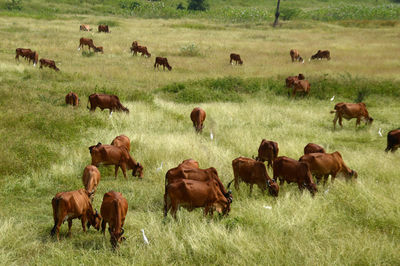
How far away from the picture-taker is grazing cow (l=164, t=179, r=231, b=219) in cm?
625

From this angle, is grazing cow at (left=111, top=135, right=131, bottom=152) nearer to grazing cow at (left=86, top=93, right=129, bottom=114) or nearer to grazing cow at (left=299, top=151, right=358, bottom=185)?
grazing cow at (left=86, top=93, right=129, bottom=114)

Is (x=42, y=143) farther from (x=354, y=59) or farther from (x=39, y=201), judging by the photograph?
(x=354, y=59)

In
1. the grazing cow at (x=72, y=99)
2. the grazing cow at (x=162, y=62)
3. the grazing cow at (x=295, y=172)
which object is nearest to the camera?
the grazing cow at (x=295, y=172)

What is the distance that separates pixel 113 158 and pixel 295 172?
12.9ft

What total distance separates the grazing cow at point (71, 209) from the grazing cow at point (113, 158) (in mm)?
2288

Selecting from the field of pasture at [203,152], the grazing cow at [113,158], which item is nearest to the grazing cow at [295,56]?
the field of pasture at [203,152]

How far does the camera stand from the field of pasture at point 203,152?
5496 millimetres

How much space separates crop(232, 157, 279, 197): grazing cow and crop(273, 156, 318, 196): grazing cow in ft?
1.53

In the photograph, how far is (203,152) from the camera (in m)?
9.76

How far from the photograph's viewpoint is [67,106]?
13.5 m

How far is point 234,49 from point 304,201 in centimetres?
2611

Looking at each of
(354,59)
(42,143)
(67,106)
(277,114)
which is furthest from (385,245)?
(354,59)

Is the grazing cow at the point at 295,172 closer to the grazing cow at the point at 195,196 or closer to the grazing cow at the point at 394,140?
the grazing cow at the point at 195,196

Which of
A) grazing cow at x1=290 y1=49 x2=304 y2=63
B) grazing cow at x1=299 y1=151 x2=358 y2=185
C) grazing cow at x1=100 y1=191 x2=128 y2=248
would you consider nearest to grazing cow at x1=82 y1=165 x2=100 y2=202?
grazing cow at x1=100 y1=191 x2=128 y2=248
